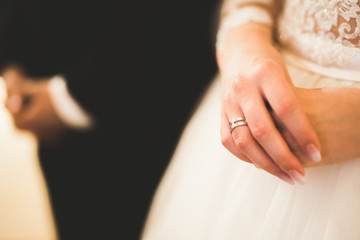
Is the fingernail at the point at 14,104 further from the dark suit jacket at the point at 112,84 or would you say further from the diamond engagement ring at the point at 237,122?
the diamond engagement ring at the point at 237,122

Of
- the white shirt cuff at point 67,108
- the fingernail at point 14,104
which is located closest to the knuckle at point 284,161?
the white shirt cuff at point 67,108

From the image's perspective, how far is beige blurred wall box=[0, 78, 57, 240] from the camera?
130cm

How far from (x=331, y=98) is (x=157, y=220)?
429mm

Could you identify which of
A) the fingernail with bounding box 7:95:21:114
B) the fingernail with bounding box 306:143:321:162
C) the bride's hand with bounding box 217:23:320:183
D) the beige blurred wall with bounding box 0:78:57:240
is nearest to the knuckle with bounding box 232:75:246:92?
the bride's hand with bounding box 217:23:320:183

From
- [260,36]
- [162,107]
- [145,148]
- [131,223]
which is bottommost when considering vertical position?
[131,223]

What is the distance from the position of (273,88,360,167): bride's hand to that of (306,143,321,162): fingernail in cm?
1

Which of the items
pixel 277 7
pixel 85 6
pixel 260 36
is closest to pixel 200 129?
pixel 260 36

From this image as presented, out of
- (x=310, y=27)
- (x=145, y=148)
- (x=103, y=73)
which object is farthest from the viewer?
(x=145, y=148)

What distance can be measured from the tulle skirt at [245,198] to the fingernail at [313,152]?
0.25 ft

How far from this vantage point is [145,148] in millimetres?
880

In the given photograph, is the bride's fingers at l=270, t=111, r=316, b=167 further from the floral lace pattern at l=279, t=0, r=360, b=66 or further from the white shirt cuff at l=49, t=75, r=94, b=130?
the white shirt cuff at l=49, t=75, r=94, b=130

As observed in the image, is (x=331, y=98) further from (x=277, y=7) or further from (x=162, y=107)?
(x=162, y=107)

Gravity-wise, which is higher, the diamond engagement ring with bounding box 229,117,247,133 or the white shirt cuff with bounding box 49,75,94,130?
the diamond engagement ring with bounding box 229,117,247,133

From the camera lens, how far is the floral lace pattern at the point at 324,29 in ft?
1.19
